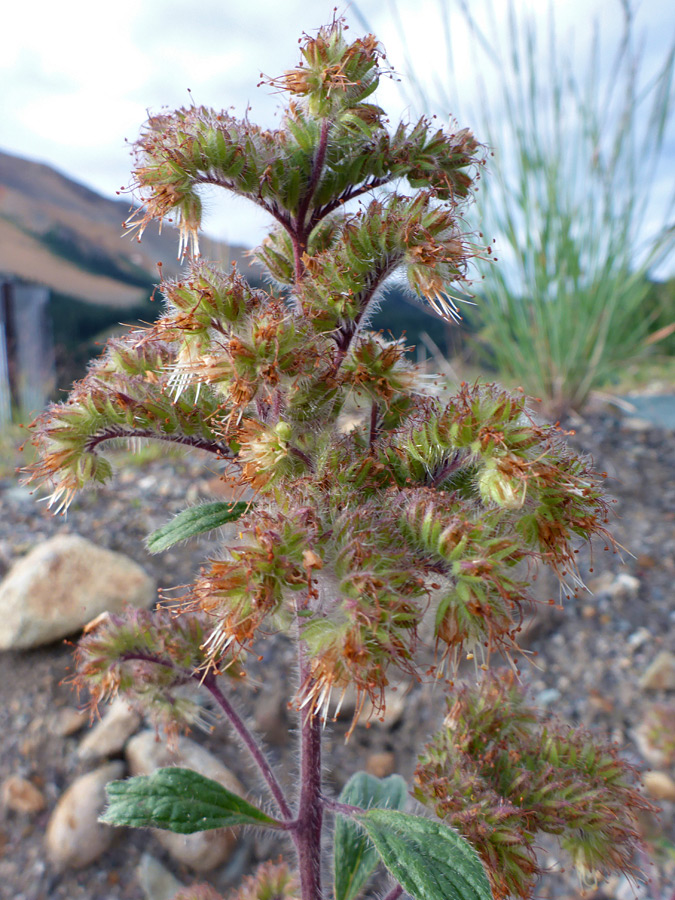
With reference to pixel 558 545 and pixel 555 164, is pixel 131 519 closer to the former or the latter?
pixel 558 545

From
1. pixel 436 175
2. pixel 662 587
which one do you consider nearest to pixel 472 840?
pixel 436 175

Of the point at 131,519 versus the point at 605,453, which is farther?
the point at 605,453

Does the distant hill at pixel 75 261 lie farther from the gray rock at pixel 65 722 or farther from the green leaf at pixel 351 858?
the green leaf at pixel 351 858

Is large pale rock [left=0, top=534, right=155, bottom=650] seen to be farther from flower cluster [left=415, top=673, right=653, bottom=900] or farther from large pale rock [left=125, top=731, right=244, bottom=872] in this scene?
flower cluster [left=415, top=673, right=653, bottom=900]

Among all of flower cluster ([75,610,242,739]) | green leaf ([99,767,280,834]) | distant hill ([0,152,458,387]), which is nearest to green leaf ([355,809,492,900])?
green leaf ([99,767,280,834])

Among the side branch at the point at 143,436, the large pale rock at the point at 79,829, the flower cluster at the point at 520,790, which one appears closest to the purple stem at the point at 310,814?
the flower cluster at the point at 520,790

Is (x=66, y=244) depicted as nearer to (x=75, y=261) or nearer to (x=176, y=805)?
(x=75, y=261)
